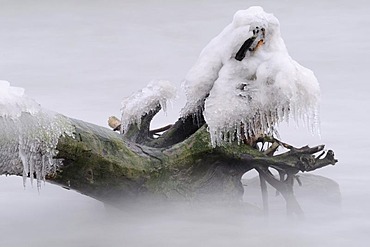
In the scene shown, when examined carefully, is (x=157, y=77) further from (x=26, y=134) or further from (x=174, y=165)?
(x=26, y=134)

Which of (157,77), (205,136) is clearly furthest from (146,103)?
(157,77)

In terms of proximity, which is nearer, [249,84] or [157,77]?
[249,84]

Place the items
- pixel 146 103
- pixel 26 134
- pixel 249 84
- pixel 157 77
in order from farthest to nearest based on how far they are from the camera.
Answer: pixel 157 77, pixel 146 103, pixel 249 84, pixel 26 134

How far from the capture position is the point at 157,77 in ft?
11.5

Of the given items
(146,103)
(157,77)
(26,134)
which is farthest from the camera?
(157,77)

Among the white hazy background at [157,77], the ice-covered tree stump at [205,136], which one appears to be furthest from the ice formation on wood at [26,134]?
the white hazy background at [157,77]

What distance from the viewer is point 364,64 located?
3688mm

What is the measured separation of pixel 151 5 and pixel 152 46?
2.43 feet

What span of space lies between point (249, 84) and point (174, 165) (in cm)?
25

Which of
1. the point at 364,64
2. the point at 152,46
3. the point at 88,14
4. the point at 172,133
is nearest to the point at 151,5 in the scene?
the point at 88,14

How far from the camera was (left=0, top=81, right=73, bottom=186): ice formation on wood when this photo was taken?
183 cm

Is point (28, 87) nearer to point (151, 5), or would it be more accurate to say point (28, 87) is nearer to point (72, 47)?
point (72, 47)

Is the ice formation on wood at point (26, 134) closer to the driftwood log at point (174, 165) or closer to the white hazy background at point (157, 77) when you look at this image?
the driftwood log at point (174, 165)

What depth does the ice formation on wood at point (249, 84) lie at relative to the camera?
202 centimetres
